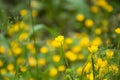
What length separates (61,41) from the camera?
2.20 metres

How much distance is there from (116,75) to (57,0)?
9.56 ft

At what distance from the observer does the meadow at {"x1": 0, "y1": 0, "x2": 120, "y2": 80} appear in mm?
2188

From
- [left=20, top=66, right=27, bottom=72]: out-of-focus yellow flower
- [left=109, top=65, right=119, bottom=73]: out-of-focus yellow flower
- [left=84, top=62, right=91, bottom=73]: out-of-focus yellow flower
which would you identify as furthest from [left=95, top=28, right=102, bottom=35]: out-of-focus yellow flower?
[left=109, top=65, right=119, bottom=73]: out-of-focus yellow flower

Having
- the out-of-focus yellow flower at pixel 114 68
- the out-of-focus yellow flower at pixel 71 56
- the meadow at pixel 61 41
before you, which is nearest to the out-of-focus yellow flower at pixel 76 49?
the meadow at pixel 61 41

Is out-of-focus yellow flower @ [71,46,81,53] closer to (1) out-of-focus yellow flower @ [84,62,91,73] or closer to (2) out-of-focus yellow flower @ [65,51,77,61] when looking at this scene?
(2) out-of-focus yellow flower @ [65,51,77,61]

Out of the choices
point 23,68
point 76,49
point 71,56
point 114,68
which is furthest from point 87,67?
point 76,49

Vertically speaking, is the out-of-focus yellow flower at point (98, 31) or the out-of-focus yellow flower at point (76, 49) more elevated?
the out-of-focus yellow flower at point (98, 31)

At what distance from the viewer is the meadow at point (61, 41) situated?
2188 mm

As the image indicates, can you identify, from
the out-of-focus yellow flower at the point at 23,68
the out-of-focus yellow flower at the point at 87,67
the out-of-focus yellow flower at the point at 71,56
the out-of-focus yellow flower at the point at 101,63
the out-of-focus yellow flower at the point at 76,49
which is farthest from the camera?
the out-of-focus yellow flower at the point at 76,49

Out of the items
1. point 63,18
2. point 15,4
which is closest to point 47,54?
point 63,18

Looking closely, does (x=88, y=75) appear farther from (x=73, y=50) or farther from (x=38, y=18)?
(x=38, y=18)

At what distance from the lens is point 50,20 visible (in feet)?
16.5

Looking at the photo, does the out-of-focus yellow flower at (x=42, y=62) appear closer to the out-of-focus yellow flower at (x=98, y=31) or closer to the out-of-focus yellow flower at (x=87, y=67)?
the out-of-focus yellow flower at (x=98, y=31)

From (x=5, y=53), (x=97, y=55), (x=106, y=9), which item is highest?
(x=97, y=55)
